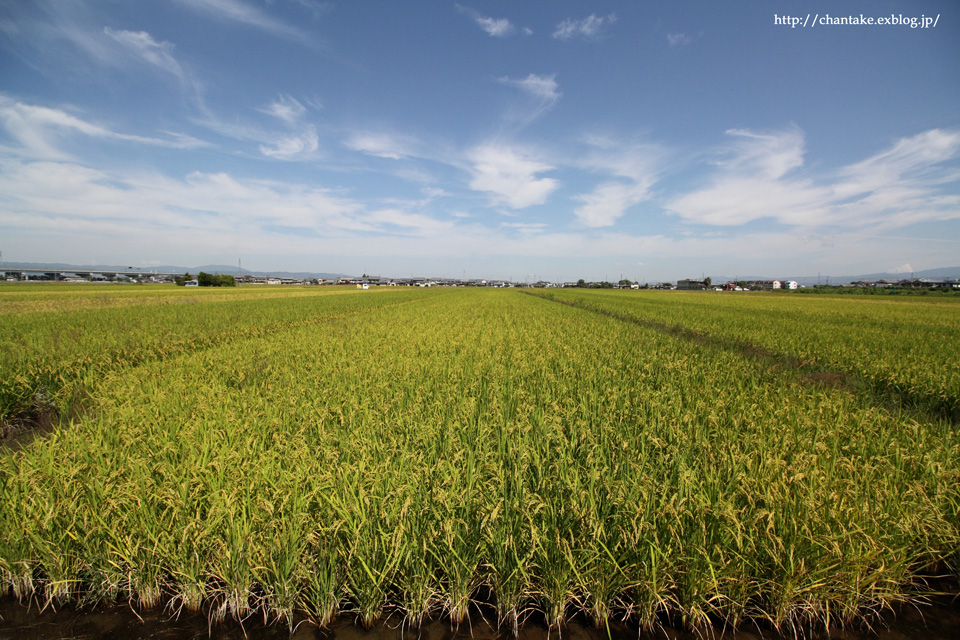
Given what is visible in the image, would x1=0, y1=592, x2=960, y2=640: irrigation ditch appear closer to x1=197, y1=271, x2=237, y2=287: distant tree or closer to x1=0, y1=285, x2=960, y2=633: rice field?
x1=0, y1=285, x2=960, y2=633: rice field

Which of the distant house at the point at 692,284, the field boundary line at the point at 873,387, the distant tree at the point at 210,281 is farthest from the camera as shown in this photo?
the distant house at the point at 692,284

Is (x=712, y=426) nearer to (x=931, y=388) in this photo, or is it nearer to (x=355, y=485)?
A: (x=355, y=485)

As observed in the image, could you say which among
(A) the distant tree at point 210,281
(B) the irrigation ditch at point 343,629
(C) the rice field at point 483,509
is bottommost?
(B) the irrigation ditch at point 343,629

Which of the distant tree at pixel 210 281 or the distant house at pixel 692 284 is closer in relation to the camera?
the distant tree at pixel 210 281

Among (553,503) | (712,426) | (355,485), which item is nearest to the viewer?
(553,503)

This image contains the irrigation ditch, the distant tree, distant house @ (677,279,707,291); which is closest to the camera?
the irrigation ditch

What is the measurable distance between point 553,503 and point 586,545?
347 millimetres

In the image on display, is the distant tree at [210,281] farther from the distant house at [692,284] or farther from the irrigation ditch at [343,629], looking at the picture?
the distant house at [692,284]

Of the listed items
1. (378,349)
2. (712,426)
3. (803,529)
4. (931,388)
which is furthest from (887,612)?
(378,349)

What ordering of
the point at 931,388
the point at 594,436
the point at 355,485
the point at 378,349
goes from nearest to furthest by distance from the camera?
1. the point at 355,485
2. the point at 594,436
3. the point at 931,388
4. the point at 378,349

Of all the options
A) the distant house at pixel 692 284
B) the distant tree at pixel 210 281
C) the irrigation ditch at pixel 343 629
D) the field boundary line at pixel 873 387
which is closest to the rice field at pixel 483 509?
the irrigation ditch at pixel 343 629

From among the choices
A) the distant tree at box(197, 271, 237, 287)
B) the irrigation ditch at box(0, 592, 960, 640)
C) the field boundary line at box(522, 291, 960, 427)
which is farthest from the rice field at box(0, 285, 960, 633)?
the distant tree at box(197, 271, 237, 287)

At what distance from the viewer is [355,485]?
9.11 ft

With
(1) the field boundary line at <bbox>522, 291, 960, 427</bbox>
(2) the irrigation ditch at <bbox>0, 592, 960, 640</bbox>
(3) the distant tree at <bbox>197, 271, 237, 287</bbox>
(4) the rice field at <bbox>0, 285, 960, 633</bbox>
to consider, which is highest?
(3) the distant tree at <bbox>197, 271, 237, 287</bbox>
